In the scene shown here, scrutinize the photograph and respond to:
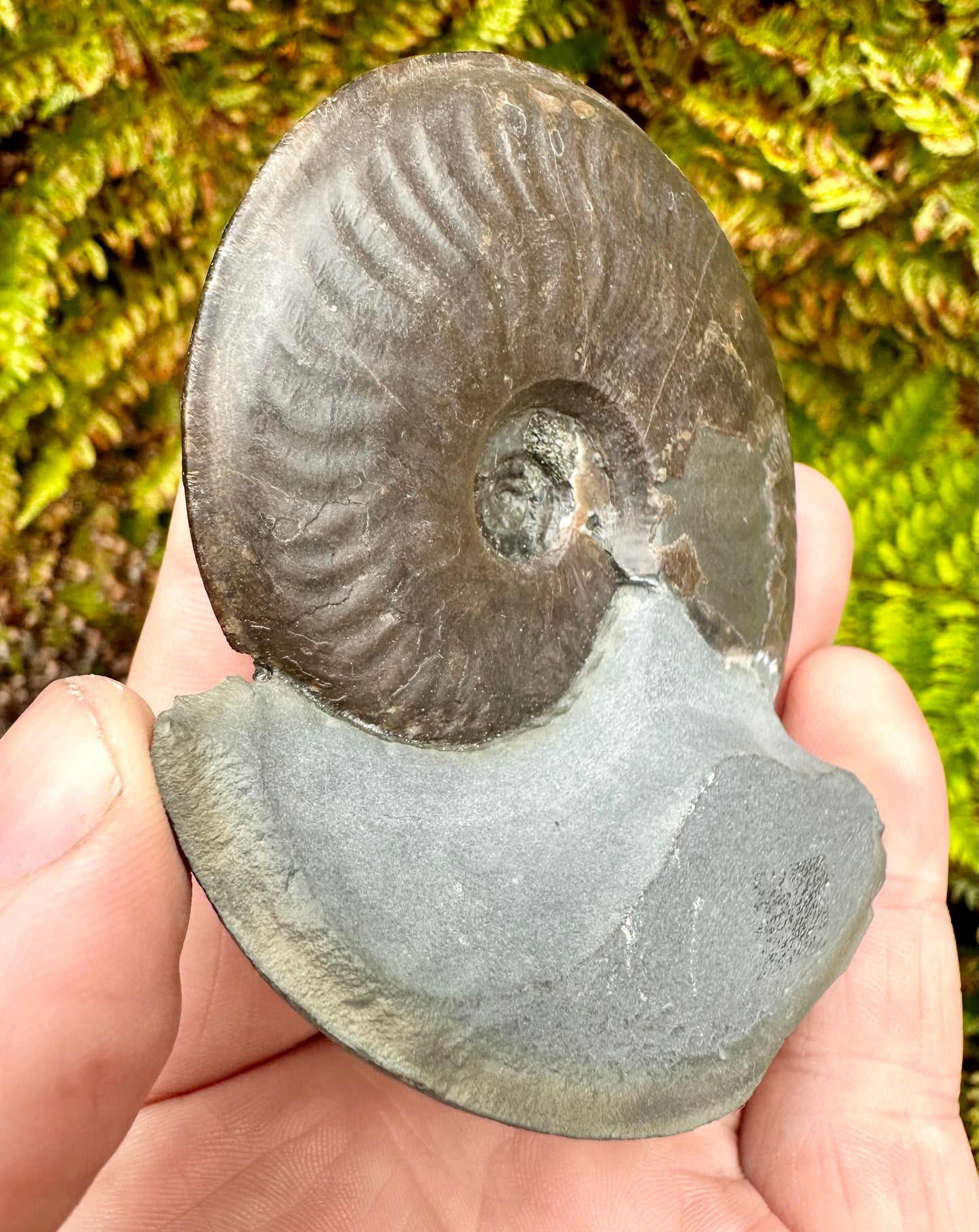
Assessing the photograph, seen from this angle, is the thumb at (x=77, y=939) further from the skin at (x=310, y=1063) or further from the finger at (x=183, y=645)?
the finger at (x=183, y=645)

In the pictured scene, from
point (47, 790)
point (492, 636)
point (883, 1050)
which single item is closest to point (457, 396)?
point (492, 636)

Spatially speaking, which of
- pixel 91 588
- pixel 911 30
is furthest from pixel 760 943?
pixel 911 30

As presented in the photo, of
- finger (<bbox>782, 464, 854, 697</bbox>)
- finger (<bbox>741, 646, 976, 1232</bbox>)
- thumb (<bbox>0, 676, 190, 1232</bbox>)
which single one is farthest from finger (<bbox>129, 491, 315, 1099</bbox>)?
finger (<bbox>782, 464, 854, 697</bbox>)

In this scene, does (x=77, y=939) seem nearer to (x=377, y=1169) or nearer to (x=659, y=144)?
(x=377, y=1169)

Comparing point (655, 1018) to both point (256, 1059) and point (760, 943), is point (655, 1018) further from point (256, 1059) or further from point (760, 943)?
point (256, 1059)

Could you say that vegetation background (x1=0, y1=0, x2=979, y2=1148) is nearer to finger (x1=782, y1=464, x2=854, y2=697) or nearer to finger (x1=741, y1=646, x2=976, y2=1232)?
finger (x1=782, y1=464, x2=854, y2=697)

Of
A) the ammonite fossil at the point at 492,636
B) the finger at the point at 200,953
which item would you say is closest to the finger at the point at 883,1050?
the ammonite fossil at the point at 492,636
